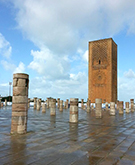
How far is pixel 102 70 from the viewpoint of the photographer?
34906 mm

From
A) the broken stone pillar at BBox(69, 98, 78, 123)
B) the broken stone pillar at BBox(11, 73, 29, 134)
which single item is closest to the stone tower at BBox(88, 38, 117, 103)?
A: the broken stone pillar at BBox(69, 98, 78, 123)

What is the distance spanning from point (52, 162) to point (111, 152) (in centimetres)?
130

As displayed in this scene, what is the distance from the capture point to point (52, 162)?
2.85 meters

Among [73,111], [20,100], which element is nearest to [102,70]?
[73,111]

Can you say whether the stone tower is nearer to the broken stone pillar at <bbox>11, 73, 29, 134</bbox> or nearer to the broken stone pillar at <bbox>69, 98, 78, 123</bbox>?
the broken stone pillar at <bbox>69, 98, 78, 123</bbox>

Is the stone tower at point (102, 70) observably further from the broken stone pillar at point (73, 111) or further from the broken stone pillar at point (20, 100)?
the broken stone pillar at point (20, 100)

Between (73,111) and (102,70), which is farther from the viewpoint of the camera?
(102,70)

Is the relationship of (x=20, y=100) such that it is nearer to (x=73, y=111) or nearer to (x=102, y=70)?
(x=73, y=111)

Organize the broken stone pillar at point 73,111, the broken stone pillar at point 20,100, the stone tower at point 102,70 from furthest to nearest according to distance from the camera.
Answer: the stone tower at point 102,70 → the broken stone pillar at point 73,111 → the broken stone pillar at point 20,100

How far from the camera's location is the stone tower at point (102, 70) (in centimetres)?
3434

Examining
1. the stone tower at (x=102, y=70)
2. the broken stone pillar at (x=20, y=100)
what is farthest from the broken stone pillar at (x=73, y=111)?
the stone tower at (x=102, y=70)

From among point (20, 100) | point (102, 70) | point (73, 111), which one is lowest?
point (73, 111)

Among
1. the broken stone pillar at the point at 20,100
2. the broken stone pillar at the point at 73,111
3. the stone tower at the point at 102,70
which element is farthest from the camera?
the stone tower at the point at 102,70

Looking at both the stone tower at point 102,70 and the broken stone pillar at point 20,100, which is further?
the stone tower at point 102,70
